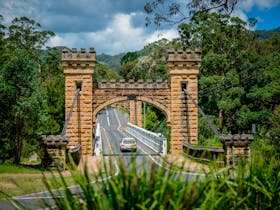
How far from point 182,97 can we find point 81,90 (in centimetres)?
473

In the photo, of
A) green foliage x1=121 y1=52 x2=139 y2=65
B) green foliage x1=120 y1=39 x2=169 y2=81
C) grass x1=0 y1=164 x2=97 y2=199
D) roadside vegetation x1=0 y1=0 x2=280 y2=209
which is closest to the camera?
roadside vegetation x1=0 y1=0 x2=280 y2=209

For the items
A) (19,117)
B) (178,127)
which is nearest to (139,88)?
(178,127)

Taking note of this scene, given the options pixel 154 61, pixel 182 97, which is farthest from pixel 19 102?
pixel 154 61

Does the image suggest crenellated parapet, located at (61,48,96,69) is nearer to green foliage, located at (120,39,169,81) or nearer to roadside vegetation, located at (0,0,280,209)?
roadside vegetation, located at (0,0,280,209)

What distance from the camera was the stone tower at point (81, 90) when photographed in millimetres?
20359

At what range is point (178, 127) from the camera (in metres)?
20.8

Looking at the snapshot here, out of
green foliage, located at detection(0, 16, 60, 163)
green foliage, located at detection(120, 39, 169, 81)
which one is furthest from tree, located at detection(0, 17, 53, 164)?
green foliage, located at detection(120, 39, 169, 81)

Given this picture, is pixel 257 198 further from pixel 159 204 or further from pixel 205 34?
pixel 205 34

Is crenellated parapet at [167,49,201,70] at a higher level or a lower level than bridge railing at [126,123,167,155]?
higher

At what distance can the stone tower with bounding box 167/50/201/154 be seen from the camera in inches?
811

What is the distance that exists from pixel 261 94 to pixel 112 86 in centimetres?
1172

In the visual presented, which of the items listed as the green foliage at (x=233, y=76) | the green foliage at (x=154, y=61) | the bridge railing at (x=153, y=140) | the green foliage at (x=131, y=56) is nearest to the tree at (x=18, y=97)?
the bridge railing at (x=153, y=140)

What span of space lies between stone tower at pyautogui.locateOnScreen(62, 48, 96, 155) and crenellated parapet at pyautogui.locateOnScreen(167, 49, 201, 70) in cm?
357

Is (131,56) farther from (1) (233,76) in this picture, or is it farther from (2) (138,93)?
(2) (138,93)
